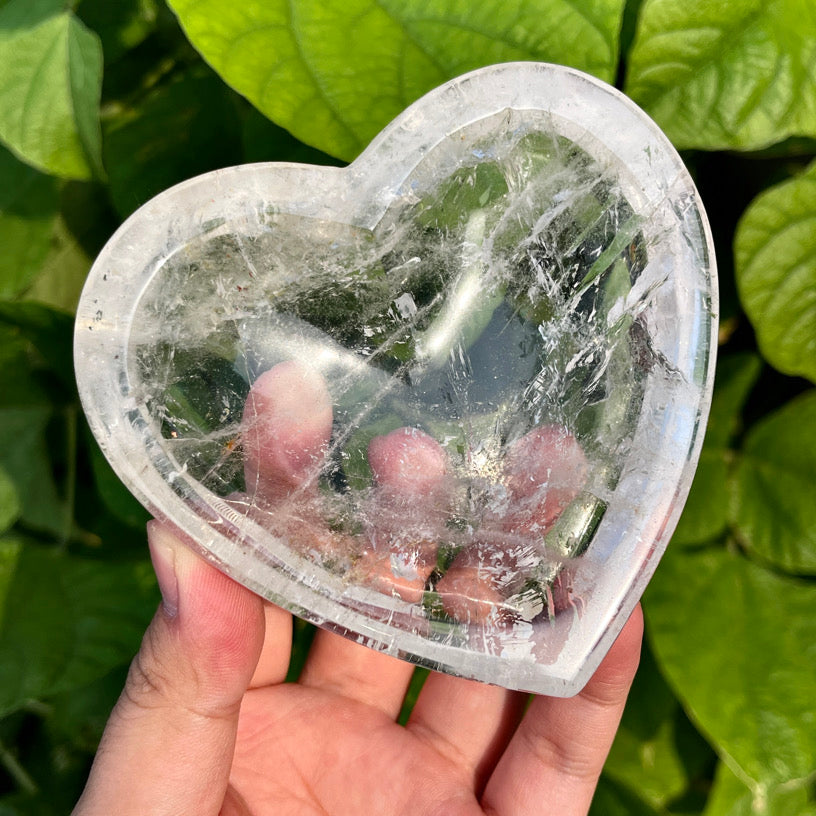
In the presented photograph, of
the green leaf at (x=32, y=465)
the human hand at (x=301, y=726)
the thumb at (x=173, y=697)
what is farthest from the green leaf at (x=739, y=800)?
the green leaf at (x=32, y=465)

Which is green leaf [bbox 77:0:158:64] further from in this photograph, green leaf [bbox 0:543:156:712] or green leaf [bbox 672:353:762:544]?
green leaf [bbox 672:353:762:544]

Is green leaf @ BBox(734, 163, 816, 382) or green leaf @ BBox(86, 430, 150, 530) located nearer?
green leaf @ BBox(734, 163, 816, 382)

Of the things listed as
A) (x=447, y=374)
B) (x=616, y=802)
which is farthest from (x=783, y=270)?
(x=616, y=802)

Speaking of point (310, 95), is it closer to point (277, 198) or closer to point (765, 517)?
point (277, 198)

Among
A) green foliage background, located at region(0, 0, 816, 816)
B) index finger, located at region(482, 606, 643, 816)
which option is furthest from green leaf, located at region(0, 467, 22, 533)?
index finger, located at region(482, 606, 643, 816)

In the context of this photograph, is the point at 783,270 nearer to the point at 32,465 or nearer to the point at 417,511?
the point at 417,511

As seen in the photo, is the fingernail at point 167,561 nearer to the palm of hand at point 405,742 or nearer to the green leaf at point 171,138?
the palm of hand at point 405,742
